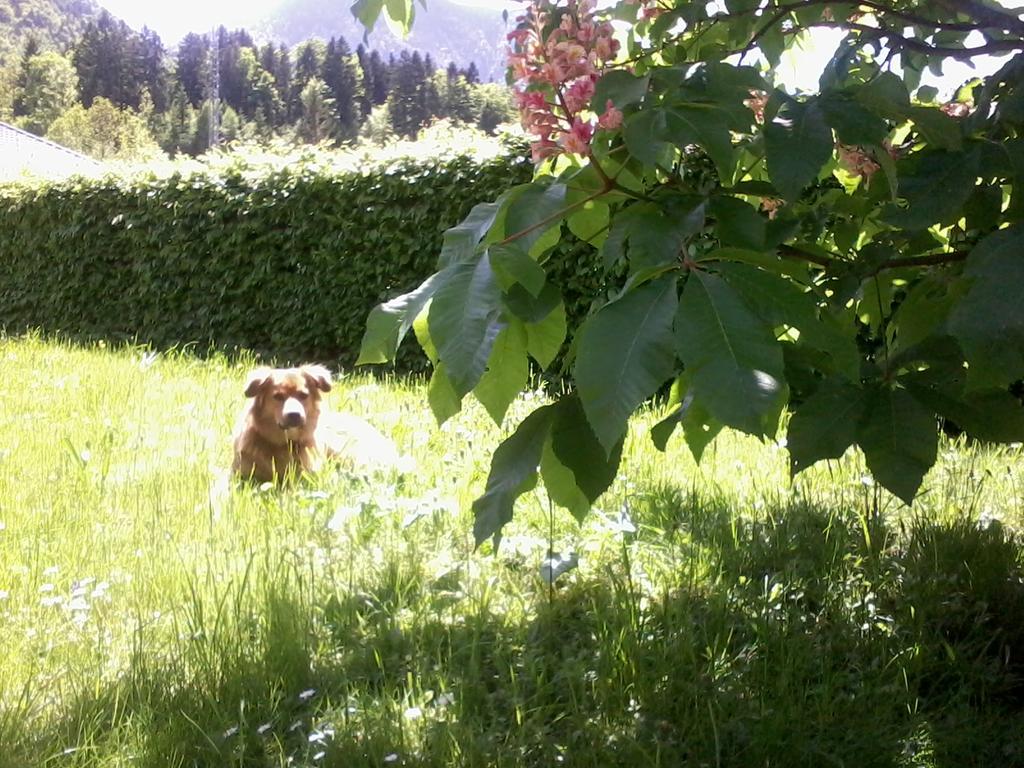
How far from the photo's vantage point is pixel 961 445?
177 inches

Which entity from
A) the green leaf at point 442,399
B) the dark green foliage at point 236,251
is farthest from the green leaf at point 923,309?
the dark green foliage at point 236,251

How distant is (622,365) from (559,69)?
68 centimetres

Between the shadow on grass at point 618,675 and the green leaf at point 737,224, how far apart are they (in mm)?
1215

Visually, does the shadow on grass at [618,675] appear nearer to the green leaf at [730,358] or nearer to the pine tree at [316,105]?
the green leaf at [730,358]

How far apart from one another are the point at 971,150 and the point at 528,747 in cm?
151

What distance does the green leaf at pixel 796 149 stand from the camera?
4.27 ft

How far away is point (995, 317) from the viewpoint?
3.85 ft

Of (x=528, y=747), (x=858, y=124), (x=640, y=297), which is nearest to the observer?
(x=640, y=297)

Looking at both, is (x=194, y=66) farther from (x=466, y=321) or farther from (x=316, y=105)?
(x=466, y=321)

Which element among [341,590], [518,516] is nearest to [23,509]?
[341,590]

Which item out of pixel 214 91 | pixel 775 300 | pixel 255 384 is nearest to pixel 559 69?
pixel 775 300

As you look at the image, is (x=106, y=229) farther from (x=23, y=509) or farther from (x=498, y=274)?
(x=498, y=274)

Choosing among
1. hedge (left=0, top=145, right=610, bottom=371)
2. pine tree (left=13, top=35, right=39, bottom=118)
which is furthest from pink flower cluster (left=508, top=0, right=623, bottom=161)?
pine tree (left=13, top=35, right=39, bottom=118)

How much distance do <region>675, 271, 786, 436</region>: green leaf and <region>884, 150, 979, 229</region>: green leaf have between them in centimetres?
56
